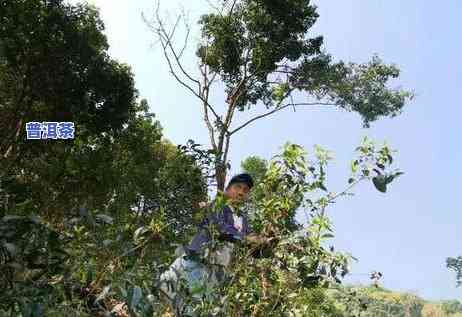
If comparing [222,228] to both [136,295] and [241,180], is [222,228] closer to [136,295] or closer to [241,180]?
[241,180]

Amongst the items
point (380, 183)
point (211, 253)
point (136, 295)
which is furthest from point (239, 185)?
point (136, 295)

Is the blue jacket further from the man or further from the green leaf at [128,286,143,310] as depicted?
the green leaf at [128,286,143,310]

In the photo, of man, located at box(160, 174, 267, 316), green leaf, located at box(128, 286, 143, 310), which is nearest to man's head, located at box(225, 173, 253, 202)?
man, located at box(160, 174, 267, 316)

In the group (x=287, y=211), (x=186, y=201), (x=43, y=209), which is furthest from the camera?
(x=43, y=209)

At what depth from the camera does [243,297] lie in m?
2.84

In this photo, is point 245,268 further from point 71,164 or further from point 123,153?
point 123,153

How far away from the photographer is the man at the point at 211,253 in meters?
2.00

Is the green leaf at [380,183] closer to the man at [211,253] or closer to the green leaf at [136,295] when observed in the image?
the man at [211,253]

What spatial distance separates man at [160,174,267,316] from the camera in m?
2.00

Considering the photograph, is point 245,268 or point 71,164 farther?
point 71,164

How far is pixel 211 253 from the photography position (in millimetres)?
2439

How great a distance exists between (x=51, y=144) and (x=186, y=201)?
10.7m

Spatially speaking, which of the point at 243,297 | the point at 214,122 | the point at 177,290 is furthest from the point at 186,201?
the point at 214,122

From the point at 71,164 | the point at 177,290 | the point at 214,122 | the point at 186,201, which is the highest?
the point at 214,122
